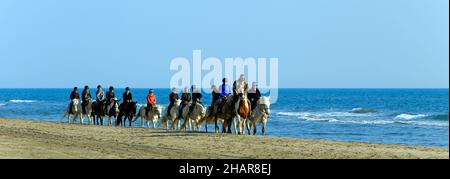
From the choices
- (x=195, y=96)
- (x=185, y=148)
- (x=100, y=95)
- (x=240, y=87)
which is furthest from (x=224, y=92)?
(x=100, y=95)

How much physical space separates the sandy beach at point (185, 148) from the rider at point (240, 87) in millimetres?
1302

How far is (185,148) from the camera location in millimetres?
22188

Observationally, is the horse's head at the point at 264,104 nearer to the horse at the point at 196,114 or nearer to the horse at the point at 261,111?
the horse at the point at 261,111

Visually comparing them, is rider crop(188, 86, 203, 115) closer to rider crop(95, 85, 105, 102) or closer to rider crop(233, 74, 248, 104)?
rider crop(233, 74, 248, 104)

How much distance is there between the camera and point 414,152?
21.7 metres

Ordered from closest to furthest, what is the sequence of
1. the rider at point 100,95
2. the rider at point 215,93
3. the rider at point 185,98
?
1. the rider at point 215,93
2. the rider at point 185,98
3. the rider at point 100,95

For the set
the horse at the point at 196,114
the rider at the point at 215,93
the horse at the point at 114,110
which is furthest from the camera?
the horse at the point at 114,110

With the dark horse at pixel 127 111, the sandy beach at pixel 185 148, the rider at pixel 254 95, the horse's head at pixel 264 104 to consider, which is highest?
the rider at pixel 254 95

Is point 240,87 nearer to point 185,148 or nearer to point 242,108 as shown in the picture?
point 242,108

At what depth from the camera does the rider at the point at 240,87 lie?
2622cm

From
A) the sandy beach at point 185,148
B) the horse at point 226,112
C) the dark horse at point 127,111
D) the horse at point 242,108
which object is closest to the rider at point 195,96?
the horse at point 226,112

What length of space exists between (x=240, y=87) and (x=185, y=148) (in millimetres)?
4749
